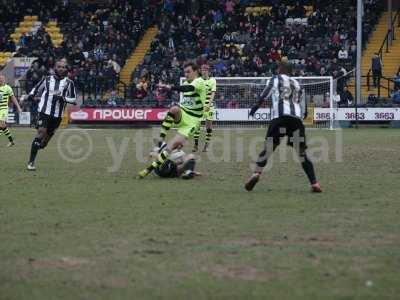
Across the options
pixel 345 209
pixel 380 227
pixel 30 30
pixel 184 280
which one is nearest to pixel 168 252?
pixel 184 280

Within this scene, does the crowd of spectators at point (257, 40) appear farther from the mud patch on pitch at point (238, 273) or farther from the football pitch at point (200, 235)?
the mud patch on pitch at point (238, 273)

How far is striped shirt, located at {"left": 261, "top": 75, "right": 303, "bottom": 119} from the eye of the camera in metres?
12.8

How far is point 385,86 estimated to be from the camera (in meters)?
39.2

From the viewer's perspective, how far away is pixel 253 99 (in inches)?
1452

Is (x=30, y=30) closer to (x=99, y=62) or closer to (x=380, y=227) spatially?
(x=99, y=62)

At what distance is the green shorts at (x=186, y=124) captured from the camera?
15625 mm

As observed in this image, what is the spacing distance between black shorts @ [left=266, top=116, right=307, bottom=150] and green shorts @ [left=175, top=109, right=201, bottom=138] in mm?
2946

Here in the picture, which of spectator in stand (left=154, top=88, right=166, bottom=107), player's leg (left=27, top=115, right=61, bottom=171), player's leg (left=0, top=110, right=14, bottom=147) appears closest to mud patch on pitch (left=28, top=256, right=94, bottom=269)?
player's leg (left=27, top=115, right=61, bottom=171)

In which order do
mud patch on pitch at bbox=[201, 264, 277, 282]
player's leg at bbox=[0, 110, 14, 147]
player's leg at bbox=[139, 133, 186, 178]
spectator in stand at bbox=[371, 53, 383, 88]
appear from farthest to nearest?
spectator in stand at bbox=[371, 53, 383, 88] → player's leg at bbox=[0, 110, 14, 147] → player's leg at bbox=[139, 133, 186, 178] → mud patch on pitch at bbox=[201, 264, 277, 282]

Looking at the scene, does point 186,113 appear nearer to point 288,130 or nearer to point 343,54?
point 288,130

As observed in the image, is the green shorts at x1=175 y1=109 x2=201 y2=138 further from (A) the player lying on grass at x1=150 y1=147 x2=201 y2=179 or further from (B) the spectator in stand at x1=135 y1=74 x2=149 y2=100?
(B) the spectator in stand at x1=135 y1=74 x2=149 y2=100

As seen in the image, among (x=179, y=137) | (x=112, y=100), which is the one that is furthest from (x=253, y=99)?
(x=179, y=137)

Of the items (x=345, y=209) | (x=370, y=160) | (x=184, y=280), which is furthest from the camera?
(x=370, y=160)

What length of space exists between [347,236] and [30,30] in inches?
1665
